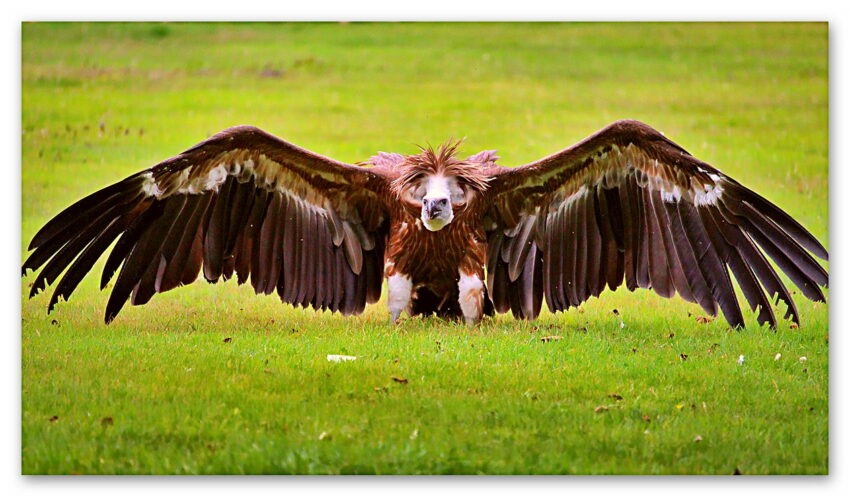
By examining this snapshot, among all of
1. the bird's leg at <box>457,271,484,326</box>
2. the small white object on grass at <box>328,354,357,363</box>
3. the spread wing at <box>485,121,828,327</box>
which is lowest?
the small white object on grass at <box>328,354,357,363</box>

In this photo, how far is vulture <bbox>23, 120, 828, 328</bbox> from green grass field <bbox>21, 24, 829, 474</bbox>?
0.24 m

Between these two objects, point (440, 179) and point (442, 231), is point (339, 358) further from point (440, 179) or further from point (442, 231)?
point (440, 179)

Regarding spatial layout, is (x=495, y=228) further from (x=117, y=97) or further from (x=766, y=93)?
(x=117, y=97)

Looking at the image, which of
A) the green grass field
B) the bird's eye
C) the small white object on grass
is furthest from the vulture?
the small white object on grass

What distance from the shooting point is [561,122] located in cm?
810

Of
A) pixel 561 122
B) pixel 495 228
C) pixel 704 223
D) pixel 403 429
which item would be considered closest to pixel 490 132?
pixel 561 122

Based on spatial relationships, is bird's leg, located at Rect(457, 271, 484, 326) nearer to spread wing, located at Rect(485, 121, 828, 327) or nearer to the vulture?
the vulture

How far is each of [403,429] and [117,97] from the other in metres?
3.09

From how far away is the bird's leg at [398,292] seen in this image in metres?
6.38

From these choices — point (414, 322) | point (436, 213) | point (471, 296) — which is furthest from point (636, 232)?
point (414, 322)

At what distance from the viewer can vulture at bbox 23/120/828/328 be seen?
19.4ft

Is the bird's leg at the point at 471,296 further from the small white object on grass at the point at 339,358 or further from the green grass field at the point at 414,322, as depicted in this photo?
the small white object on grass at the point at 339,358

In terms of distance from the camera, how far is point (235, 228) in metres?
6.18

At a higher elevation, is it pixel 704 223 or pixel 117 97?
pixel 117 97
